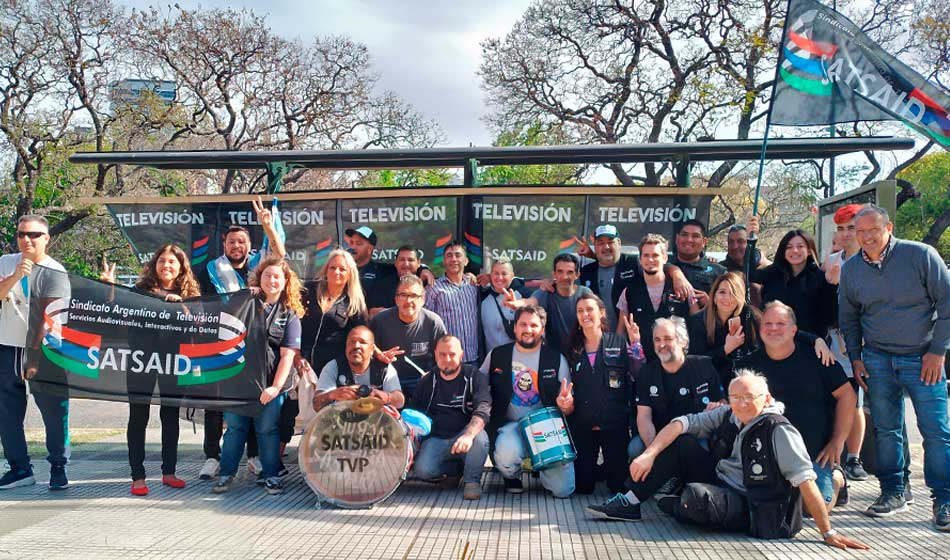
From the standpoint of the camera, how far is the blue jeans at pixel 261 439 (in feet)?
18.5

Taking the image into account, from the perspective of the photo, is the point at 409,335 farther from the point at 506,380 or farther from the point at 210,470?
the point at 210,470

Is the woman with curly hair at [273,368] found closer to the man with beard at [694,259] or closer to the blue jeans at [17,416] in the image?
the blue jeans at [17,416]

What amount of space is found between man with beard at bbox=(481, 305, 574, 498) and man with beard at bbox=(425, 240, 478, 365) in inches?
28.8

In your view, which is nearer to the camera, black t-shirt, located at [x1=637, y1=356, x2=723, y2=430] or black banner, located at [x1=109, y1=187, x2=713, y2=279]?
black t-shirt, located at [x1=637, y1=356, x2=723, y2=430]

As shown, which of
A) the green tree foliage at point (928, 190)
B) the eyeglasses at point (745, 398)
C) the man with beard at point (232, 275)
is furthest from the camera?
the green tree foliage at point (928, 190)

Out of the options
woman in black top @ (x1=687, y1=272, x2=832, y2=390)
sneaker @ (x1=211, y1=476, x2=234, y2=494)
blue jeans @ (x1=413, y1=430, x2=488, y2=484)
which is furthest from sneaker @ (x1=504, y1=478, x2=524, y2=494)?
sneaker @ (x1=211, y1=476, x2=234, y2=494)

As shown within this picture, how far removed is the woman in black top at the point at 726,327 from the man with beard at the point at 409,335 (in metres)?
2.09

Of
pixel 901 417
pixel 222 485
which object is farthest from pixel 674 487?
pixel 222 485

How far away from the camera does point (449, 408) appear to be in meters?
5.56

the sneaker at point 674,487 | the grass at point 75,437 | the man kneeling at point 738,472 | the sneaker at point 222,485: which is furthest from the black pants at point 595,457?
the grass at point 75,437

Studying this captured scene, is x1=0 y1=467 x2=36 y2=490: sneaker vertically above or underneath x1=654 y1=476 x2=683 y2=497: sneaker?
underneath

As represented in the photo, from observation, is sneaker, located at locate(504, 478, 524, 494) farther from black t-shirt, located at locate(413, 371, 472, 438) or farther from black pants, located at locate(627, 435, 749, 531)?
black pants, located at locate(627, 435, 749, 531)

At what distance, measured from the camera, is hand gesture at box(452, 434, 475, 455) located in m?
5.19

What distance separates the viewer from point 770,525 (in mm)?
4305
